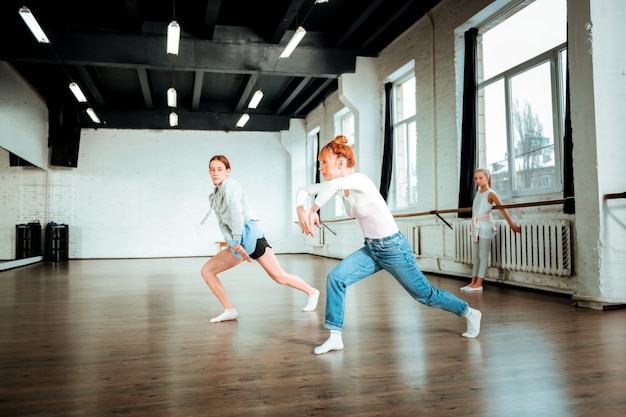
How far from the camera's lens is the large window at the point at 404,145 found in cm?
947

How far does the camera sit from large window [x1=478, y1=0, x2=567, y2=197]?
5750 mm

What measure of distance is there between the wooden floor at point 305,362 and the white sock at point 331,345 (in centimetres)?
5

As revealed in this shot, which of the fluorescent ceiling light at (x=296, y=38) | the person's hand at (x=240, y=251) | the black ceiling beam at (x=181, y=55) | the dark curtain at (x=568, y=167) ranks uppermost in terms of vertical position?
the black ceiling beam at (x=181, y=55)

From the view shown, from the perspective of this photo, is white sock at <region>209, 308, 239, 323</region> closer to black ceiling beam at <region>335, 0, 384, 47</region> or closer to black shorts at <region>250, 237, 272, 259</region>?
black shorts at <region>250, 237, 272, 259</region>

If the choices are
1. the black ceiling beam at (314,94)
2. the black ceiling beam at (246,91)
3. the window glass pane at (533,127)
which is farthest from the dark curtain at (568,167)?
the black ceiling beam at (314,94)

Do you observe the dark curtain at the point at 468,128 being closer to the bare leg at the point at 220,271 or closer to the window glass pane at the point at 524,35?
the window glass pane at the point at 524,35

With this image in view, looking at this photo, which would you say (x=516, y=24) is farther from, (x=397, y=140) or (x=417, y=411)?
(x=417, y=411)

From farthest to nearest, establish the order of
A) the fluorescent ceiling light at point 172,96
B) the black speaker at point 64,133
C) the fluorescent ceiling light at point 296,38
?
the black speaker at point 64,133 → the fluorescent ceiling light at point 172,96 → the fluorescent ceiling light at point 296,38

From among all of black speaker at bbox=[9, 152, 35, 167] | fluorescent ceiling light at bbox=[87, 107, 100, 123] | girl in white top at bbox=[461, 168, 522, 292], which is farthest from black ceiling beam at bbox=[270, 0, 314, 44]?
black speaker at bbox=[9, 152, 35, 167]

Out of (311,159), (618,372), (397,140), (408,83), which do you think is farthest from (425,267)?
(311,159)

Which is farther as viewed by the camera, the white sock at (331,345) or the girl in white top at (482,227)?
the girl in white top at (482,227)

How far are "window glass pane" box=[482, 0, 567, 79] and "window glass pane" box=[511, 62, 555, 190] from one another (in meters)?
0.26

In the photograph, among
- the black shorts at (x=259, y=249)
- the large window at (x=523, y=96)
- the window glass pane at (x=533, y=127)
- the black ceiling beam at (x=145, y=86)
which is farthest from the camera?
the black ceiling beam at (x=145, y=86)

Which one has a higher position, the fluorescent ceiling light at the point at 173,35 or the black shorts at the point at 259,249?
the fluorescent ceiling light at the point at 173,35
